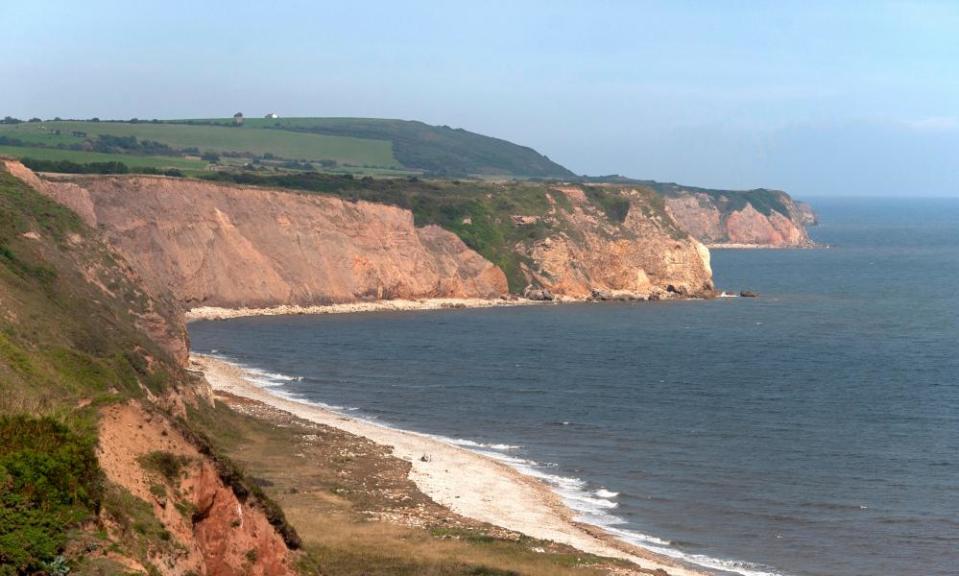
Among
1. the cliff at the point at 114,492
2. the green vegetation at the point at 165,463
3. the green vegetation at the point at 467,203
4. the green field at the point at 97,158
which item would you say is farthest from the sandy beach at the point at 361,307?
the green vegetation at the point at 165,463

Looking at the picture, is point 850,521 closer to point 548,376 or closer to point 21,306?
point 21,306

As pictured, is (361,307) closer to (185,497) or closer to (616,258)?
(616,258)

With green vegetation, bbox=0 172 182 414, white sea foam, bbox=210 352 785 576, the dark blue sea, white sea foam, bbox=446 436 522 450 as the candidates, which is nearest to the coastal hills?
green vegetation, bbox=0 172 182 414

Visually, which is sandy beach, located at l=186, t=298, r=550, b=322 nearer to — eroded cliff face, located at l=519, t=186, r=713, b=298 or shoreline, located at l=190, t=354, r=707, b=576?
eroded cliff face, located at l=519, t=186, r=713, b=298

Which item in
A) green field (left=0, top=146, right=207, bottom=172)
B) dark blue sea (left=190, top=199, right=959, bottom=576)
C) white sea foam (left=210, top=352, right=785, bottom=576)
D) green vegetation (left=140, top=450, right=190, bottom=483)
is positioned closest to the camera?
green vegetation (left=140, top=450, right=190, bottom=483)

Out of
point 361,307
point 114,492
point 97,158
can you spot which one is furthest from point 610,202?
point 114,492

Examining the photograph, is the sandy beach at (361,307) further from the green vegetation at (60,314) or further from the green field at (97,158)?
the green vegetation at (60,314)

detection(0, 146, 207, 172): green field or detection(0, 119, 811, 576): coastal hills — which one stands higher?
detection(0, 146, 207, 172): green field

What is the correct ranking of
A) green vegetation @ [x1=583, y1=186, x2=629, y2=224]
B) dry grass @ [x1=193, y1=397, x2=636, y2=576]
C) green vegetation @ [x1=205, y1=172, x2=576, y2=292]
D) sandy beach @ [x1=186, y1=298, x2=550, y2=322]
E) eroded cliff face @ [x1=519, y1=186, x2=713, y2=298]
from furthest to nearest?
green vegetation @ [x1=583, y1=186, x2=629, y2=224]
eroded cliff face @ [x1=519, y1=186, x2=713, y2=298]
green vegetation @ [x1=205, y1=172, x2=576, y2=292]
sandy beach @ [x1=186, y1=298, x2=550, y2=322]
dry grass @ [x1=193, y1=397, x2=636, y2=576]
